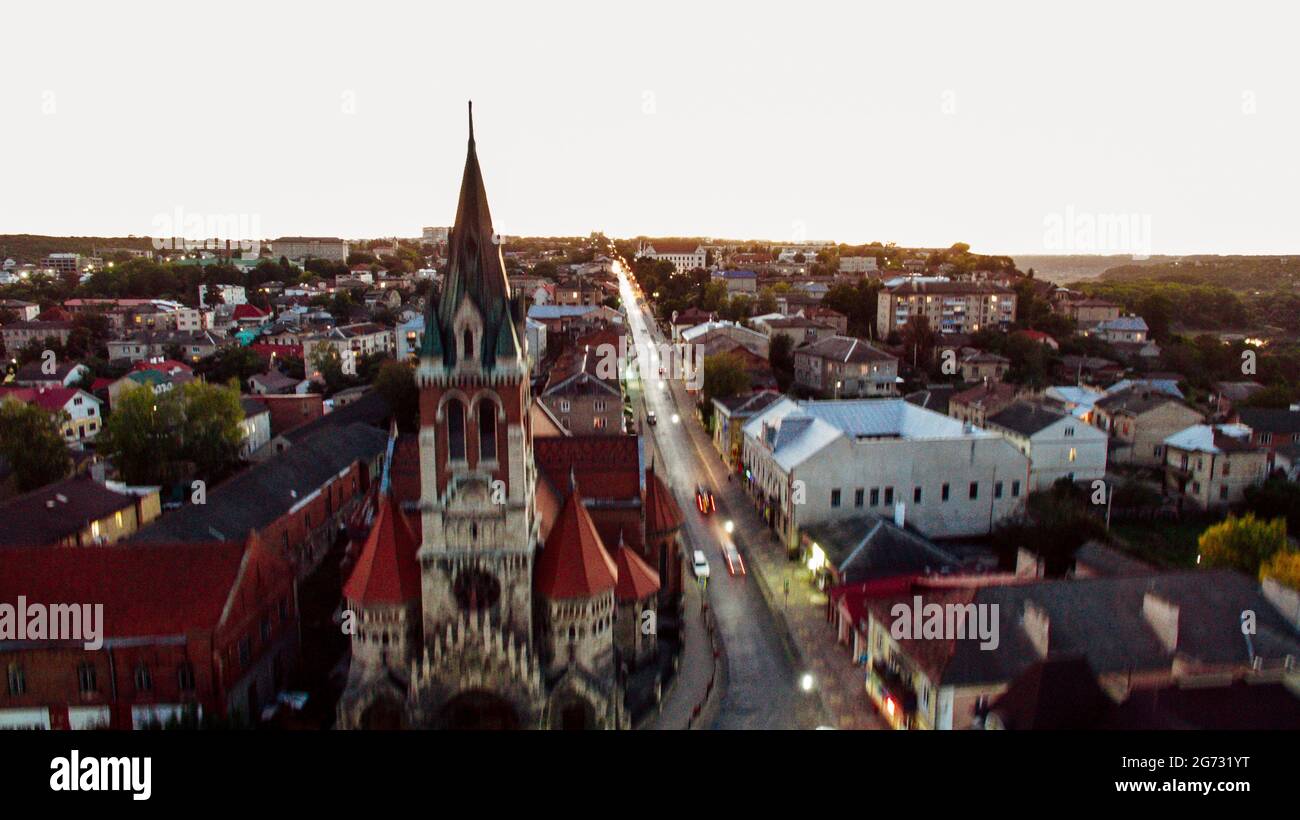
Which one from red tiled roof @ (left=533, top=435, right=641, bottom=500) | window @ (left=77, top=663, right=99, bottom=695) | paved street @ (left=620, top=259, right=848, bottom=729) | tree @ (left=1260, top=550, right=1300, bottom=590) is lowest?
paved street @ (left=620, top=259, right=848, bottom=729)

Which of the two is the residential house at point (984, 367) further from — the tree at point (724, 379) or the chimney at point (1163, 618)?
the chimney at point (1163, 618)

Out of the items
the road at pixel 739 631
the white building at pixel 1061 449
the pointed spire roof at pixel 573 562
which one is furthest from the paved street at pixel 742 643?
the white building at pixel 1061 449

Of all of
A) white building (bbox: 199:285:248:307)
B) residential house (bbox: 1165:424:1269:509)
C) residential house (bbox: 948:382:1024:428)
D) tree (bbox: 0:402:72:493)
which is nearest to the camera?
tree (bbox: 0:402:72:493)

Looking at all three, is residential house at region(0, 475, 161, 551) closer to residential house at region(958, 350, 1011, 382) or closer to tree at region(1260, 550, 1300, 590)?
tree at region(1260, 550, 1300, 590)

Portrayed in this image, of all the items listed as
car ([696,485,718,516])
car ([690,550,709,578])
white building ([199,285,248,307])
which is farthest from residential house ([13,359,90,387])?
car ([690,550,709,578])

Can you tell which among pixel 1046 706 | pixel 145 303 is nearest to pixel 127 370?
pixel 145 303

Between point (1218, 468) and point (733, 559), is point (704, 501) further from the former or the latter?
point (1218, 468)
